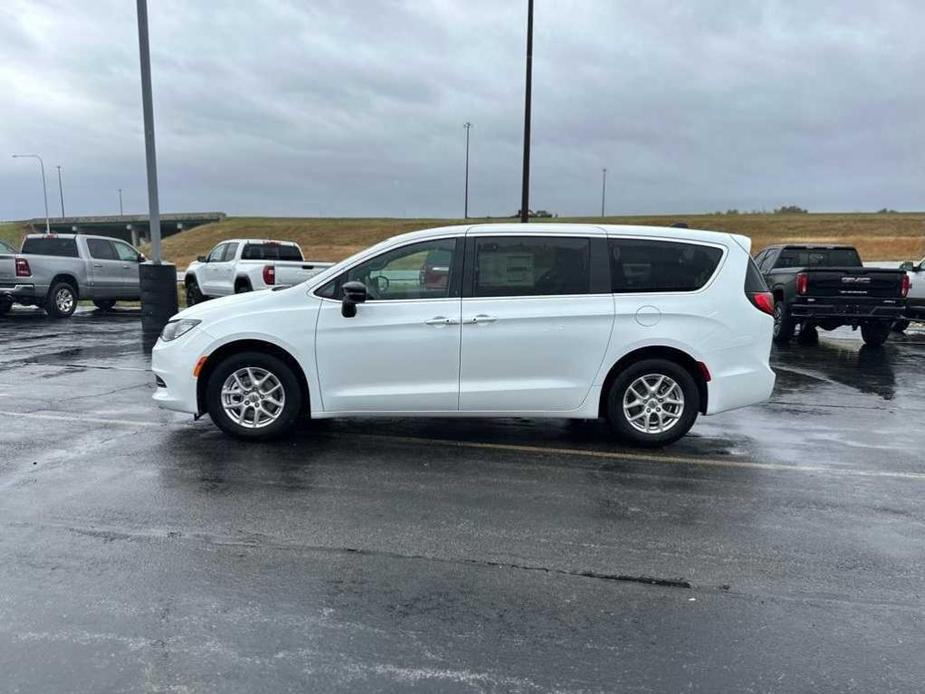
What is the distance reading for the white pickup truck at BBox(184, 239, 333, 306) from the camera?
17.4 m

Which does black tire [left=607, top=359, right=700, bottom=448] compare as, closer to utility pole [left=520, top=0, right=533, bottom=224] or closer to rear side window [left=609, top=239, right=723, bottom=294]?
rear side window [left=609, top=239, right=723, bottom=294]

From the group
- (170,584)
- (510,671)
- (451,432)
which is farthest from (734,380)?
(170,584)

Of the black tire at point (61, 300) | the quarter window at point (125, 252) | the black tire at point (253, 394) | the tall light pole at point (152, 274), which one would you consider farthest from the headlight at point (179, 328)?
the quarter window at point (125, 252)

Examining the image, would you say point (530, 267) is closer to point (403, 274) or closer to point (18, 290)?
point (403, 274)

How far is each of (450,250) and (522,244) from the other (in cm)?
61

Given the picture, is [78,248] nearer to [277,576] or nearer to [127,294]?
[127,294]

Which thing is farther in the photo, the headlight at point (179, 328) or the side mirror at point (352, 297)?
the headlight at point (179, 328)

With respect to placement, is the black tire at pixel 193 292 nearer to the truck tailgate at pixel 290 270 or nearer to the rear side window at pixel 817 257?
the truck tailgate at pixel 290 270

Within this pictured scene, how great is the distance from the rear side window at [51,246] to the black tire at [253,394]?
1365cm

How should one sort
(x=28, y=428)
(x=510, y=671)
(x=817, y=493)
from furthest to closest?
1. (x=28, y=428)
2. (x=817, y=493)
3. (x=510, y=671)

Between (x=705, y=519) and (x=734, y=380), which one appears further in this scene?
(x=734, y=380)

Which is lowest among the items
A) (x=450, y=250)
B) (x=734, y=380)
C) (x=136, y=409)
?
(x=136, y=409)

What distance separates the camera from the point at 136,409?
753cm

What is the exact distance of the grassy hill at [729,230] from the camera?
165 ft
